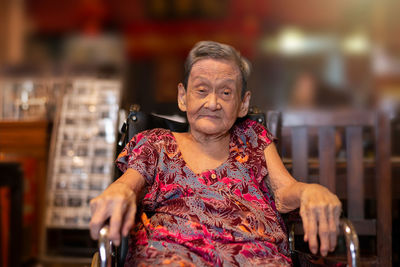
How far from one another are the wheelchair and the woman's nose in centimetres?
30

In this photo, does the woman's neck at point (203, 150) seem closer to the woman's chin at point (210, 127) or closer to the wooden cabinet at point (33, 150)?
the woman's chin at point (210, 127)

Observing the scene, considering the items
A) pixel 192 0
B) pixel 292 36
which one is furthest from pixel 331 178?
pixel 192 0

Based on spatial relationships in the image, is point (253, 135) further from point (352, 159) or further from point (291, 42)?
point (291, 42)

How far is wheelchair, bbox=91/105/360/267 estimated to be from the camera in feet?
3.72

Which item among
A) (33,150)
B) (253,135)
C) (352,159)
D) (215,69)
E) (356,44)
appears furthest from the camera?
(356,44)

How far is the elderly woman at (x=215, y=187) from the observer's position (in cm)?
129

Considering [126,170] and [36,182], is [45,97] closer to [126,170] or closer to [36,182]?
[36,182]

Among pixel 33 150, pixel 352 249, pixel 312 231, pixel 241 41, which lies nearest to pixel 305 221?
pixel 312 231

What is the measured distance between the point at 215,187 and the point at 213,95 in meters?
0.31

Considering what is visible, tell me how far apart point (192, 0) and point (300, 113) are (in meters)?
3.03

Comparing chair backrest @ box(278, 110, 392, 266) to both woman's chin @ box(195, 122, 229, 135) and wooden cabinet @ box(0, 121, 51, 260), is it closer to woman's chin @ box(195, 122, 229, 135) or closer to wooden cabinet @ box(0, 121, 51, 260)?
woman's chin @ box(195, 122, 229, 135)

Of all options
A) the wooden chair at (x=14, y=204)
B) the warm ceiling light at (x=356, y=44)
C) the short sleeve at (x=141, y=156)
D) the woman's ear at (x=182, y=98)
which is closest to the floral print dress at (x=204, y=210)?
the short sleeve at (x=141, y=156)

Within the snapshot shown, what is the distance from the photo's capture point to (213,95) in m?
1.52

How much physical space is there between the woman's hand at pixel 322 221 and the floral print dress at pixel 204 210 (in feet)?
0.58
